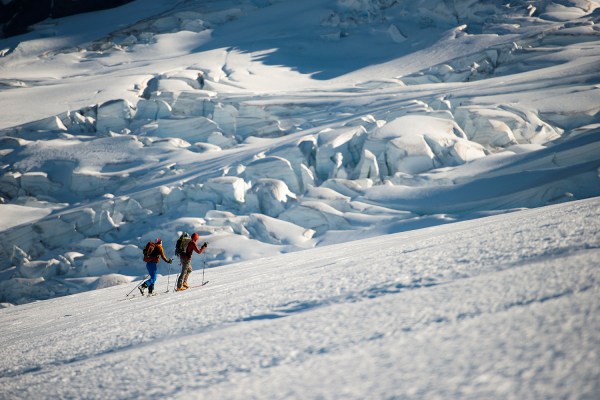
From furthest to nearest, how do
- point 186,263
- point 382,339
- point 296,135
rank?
point 296,135
point 186,263
point 382,339

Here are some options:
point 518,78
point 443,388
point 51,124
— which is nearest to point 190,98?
point 51,124

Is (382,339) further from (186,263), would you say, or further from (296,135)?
(296,135)

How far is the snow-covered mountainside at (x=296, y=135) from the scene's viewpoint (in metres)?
16.5

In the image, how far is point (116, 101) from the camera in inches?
1053

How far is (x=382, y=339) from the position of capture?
103 inches

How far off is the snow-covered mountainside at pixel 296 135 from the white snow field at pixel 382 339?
446 inches

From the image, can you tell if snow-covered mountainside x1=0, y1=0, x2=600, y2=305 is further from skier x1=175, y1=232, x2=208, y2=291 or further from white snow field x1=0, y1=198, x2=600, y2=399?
white snow field x1=0, y1=198, x2=600, y2=399

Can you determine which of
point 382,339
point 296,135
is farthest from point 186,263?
point 296,135

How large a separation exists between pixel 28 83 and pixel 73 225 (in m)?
20.6

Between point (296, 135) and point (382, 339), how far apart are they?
2073 centimetres

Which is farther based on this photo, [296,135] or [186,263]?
[296,135]

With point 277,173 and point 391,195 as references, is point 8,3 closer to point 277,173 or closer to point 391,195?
point 277,173

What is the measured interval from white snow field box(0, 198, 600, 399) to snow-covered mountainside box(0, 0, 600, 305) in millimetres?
11339

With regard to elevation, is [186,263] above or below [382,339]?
below
